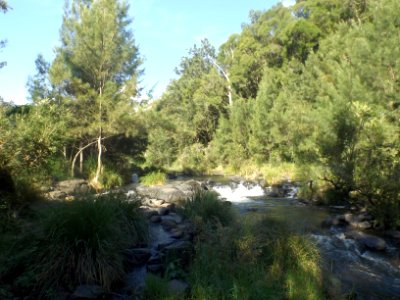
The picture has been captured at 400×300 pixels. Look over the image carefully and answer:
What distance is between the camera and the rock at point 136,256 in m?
6.11

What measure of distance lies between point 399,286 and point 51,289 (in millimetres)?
5643

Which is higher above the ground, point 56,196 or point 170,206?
point 56,196

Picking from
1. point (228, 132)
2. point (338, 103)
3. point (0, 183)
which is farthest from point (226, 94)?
point (0, 183)

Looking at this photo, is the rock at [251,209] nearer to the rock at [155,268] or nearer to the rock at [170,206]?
the rock at [170,206]

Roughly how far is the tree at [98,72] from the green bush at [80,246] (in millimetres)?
11338

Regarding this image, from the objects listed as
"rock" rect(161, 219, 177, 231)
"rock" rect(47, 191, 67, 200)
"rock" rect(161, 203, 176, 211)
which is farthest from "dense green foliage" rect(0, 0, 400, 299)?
"rock" rect(161, 203, 176, 211)

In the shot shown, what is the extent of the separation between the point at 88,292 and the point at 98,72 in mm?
15012

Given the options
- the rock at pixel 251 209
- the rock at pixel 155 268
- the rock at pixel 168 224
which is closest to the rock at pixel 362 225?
the rock at pixel 251 209

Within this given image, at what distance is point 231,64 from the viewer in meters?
39.9

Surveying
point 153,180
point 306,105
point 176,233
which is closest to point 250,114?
point 306,105

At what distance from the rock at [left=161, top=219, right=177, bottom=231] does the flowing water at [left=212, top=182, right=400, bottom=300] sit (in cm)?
268

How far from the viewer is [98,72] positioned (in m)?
18.1

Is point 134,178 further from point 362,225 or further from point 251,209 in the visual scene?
point 362,225

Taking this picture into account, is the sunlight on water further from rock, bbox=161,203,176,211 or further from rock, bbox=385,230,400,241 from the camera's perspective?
rock, bbox=385,230,400,241
